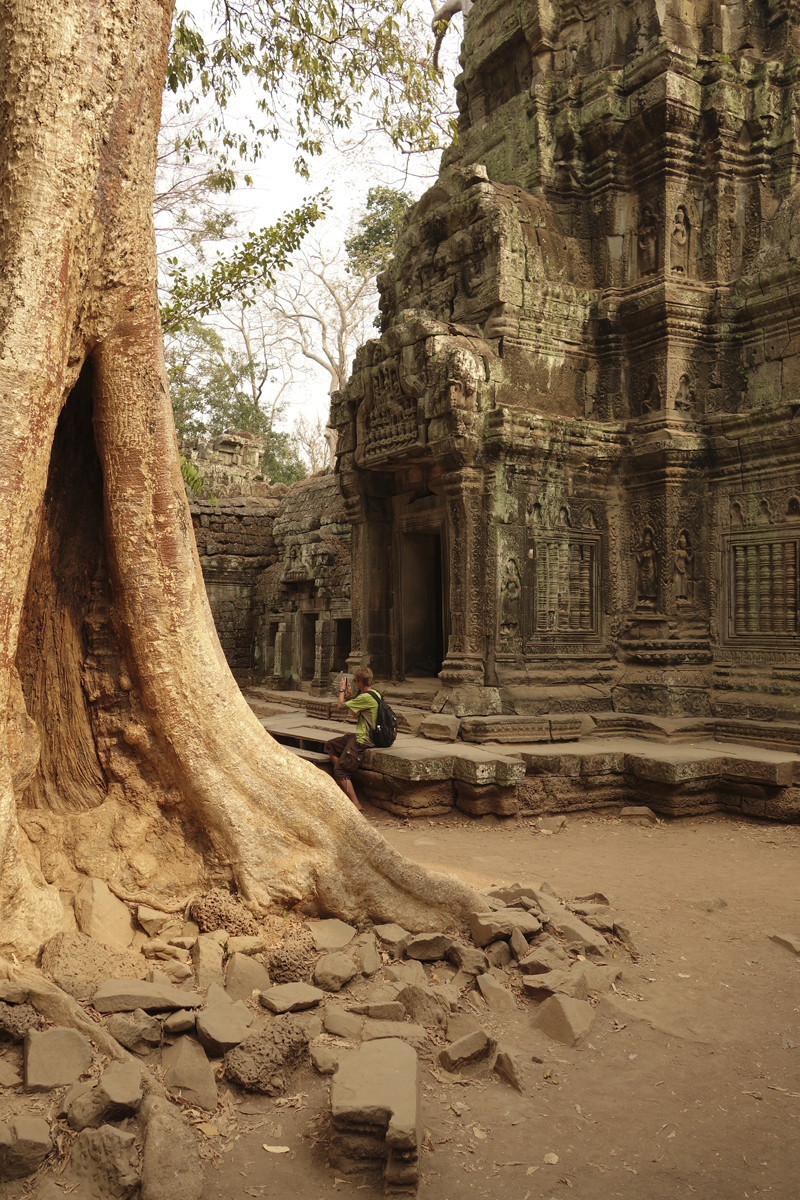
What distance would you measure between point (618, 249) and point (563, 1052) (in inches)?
309

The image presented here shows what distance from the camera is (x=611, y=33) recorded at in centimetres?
912

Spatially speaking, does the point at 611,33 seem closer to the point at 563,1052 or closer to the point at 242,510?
the point at 242,510

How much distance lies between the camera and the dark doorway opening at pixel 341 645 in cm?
1224

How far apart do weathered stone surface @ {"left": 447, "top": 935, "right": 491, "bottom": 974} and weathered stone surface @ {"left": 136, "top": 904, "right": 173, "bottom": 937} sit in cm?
113

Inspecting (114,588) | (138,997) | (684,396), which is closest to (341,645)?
(684,396)

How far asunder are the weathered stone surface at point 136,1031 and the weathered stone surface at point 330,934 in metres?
0.80

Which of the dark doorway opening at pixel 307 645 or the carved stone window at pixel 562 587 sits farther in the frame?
the dark doorway opening at pixel 307 645

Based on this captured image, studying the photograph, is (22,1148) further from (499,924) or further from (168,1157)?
(499,924)

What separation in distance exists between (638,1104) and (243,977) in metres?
1.38

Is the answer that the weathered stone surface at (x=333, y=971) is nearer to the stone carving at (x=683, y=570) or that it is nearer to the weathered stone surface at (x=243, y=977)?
the weathered stone surface at (x=243, y=977)

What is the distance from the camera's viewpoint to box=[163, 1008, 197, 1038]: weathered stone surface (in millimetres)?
2781

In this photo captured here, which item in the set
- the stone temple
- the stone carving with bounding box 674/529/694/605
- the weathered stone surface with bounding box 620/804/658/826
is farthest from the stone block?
the stone carving with bounding box 674/529/694/605

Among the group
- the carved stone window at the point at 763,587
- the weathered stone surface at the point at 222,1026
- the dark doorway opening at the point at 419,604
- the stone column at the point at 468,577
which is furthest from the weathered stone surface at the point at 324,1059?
the dark doorway opening at the point at 419,604

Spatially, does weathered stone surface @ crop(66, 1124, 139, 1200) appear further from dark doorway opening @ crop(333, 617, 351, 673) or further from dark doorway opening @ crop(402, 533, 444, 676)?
dark doorway opening @ crop(333, 617, 351, 673)
